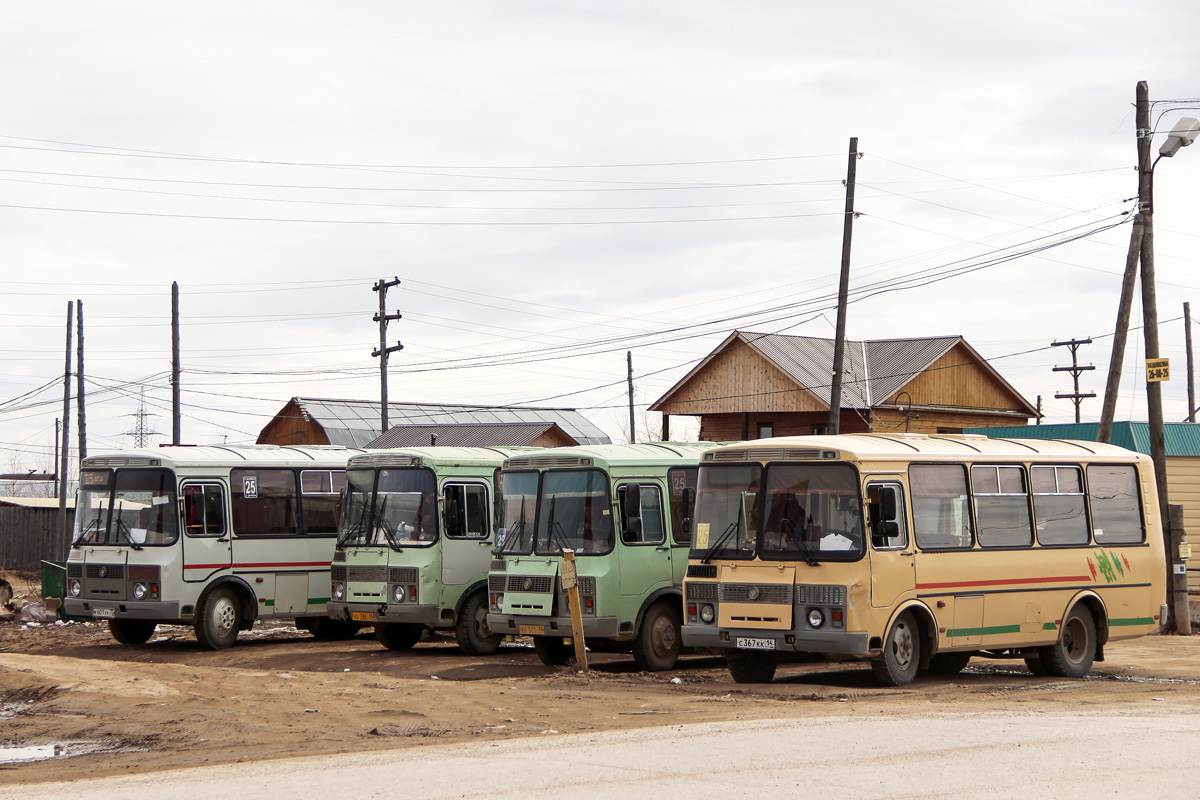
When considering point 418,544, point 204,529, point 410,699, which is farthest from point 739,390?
point 410,699

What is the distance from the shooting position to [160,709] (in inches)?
514

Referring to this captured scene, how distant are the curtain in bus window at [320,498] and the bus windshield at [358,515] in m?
1.70

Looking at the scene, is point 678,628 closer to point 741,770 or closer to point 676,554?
point 676,554

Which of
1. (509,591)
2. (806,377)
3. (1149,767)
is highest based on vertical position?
(806,377)

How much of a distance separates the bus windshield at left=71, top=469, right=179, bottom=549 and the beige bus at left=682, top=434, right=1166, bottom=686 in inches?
345

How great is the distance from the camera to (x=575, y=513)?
16984 mm

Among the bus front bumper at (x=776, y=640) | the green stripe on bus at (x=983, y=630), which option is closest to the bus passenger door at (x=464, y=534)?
the bus front bumper at (x=776, y=640)

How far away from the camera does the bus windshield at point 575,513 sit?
55.2 ft

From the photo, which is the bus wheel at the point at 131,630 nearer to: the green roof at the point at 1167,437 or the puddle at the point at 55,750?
the puddle at the point at 55,750

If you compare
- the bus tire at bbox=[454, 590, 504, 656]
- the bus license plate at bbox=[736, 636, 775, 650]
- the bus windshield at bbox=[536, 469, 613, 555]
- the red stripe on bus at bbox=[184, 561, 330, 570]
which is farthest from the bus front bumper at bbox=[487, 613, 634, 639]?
the red stripe on bus at bbox=[184, 561, 330, 570]

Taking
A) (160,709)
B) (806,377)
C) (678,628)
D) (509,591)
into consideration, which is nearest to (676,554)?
(678,628)

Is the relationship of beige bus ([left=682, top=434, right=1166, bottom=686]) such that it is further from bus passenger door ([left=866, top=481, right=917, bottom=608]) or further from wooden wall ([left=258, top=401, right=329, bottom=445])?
wooden wall ([left=258, top=401, right=329, bottom=445])

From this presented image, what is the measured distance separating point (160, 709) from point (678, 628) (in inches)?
263

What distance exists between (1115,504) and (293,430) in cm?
6219
